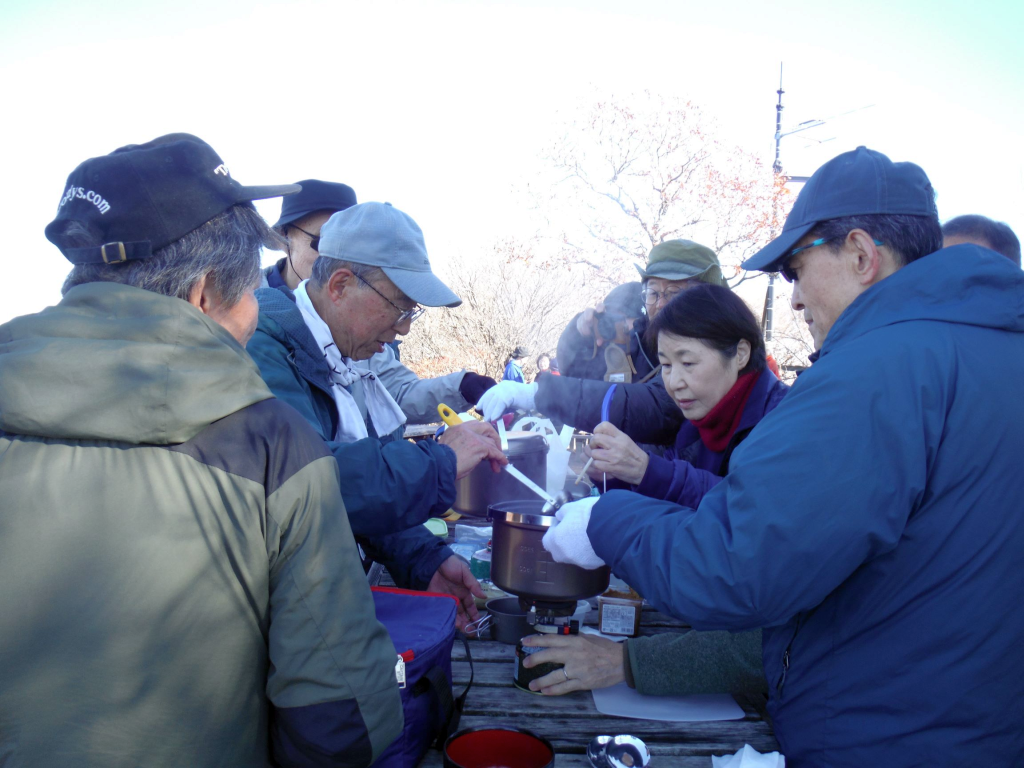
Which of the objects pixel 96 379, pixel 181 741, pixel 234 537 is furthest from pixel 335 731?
pixel 96 379

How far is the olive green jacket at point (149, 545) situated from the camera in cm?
101

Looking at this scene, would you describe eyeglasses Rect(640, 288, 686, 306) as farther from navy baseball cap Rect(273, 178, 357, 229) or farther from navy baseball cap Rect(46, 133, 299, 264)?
navy baseball cap Rect(46, 133, 299, 264)

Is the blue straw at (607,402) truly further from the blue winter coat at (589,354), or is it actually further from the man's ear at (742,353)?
the blue winter coat at (589,354)

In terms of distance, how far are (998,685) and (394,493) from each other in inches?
55.7

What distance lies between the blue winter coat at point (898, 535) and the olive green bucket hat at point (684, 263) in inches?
94.4

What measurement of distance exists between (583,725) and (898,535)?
2.81 ft

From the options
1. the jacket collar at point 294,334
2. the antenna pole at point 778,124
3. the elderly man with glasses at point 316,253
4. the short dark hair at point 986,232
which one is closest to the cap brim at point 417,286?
the jacket collar at point 294,334

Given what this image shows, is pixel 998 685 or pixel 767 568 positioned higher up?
pixel 767 568

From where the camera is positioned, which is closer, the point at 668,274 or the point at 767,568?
the point at 767,568

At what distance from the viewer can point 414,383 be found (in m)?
4.30

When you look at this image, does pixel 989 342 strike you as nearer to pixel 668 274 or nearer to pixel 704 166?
pixel 668 274

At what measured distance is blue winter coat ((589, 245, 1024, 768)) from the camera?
113cm

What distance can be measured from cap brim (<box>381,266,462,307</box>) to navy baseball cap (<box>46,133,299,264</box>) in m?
1.01

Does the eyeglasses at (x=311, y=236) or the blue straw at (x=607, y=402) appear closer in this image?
the blue straw at (x=607, y=402)
